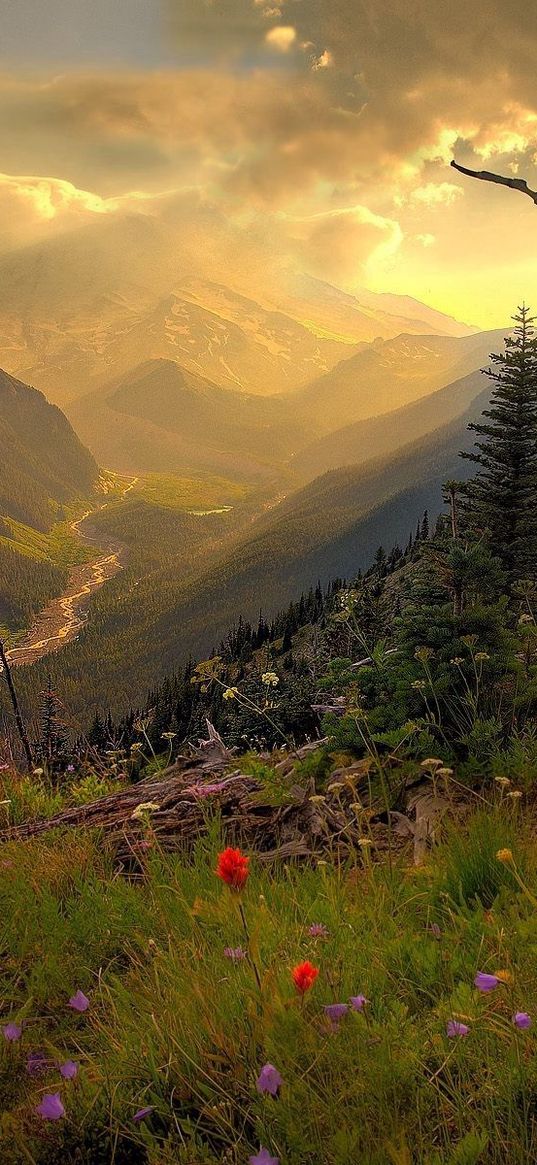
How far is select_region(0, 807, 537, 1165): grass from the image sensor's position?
6.15ft

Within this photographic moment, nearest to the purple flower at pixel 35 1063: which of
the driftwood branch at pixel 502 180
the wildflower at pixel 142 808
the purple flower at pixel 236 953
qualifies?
the purple flower at pixel 236 953

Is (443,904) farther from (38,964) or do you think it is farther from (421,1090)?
(38,964)

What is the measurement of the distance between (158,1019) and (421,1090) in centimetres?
100

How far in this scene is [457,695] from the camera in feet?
16.9

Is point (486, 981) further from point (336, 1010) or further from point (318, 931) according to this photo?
point (318, 931)

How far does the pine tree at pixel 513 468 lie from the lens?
31.7 m

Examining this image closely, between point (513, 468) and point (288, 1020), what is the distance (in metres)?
36.0

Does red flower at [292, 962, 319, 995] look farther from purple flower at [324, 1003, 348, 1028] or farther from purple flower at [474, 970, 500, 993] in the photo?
purple flower at [474, 970, 500, 993]

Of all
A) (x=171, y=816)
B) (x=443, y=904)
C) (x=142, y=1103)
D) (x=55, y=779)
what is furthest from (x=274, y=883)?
(x=55, y=779)

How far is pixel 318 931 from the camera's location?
8.67 feet

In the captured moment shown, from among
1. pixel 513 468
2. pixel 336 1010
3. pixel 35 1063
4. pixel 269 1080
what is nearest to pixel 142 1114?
pixel 269 1080

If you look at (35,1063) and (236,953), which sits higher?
(236,953)

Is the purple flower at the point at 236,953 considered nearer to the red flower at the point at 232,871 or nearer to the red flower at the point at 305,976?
the red flower at the point at 232,871

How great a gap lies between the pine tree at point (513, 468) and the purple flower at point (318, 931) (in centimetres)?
2956
